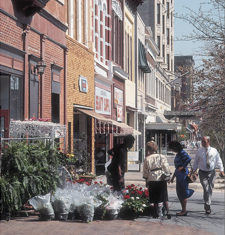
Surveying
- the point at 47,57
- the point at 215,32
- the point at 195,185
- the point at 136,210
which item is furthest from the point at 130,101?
the point at 136,210

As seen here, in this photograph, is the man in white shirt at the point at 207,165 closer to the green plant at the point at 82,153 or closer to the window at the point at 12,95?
the window at the point at 12,95

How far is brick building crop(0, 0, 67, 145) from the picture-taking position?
12.3m

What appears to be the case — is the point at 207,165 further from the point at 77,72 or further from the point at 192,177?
the point at 77,72

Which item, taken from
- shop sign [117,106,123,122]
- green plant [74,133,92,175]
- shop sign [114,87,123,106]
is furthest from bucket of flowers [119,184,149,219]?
shop sign [117,106,123,122]

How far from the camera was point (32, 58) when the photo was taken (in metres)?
13.7

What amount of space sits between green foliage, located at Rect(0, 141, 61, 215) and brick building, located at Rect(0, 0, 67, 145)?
289 centimetres

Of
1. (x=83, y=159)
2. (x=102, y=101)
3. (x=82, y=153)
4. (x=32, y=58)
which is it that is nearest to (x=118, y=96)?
(x=102, y=101)

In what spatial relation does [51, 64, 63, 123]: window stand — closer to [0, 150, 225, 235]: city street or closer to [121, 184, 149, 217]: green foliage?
[121, 184, 149, 217]: green foliage

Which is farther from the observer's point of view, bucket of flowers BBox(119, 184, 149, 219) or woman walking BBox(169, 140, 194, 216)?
woman walking BBox(169, 140, 194, 216)

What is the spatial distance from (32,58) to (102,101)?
10.0 meters

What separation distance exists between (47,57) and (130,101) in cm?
1773

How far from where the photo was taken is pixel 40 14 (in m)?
14.4

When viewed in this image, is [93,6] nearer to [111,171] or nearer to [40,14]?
[40,14]

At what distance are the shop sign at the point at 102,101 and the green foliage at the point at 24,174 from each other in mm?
12266
